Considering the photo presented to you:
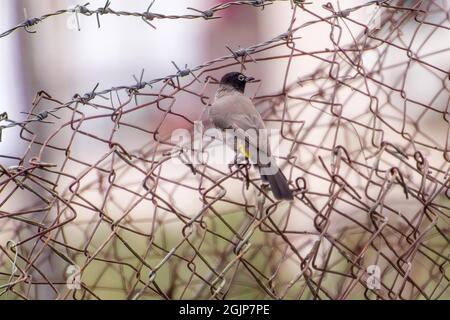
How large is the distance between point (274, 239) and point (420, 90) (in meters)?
2.05

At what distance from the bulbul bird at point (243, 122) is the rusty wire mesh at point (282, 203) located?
0.06 m

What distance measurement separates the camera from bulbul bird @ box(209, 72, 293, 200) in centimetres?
248

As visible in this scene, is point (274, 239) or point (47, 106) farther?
point (47, 106)

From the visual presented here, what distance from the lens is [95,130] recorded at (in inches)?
182

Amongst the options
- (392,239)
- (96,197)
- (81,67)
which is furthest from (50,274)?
(81,67)

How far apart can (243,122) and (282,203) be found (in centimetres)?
42

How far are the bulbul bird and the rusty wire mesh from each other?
0.21 ft

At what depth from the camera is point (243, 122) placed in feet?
9.82

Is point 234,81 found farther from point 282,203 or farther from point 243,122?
point 282,203

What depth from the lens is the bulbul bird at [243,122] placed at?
248cm

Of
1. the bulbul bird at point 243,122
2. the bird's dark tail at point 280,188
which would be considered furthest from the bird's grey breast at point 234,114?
the bird's dark tail at point 280,188

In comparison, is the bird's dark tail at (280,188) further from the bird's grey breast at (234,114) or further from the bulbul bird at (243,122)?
the bird's grey breast at (234,114)

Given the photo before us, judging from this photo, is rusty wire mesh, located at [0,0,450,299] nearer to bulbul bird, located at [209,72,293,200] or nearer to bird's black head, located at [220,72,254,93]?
bulbul bird, located at [209,72,293,200]
